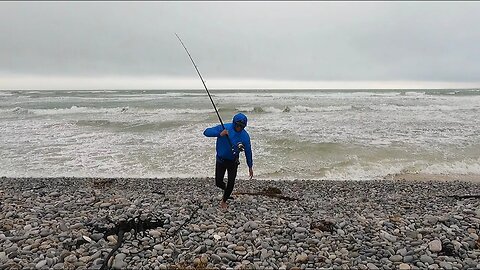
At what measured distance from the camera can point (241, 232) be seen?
5445 mm

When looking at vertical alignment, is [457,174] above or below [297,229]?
below

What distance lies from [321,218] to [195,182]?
4.90 m

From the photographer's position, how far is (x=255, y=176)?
11906mm

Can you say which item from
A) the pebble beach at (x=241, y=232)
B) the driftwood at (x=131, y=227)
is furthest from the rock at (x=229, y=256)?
the driftwood at (x=131, y=227)

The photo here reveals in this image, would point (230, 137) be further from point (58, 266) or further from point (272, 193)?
point (58, 266)

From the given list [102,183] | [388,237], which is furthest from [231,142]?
[102,183]

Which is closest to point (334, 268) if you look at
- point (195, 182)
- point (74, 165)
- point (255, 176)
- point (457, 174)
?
point (195, 182)

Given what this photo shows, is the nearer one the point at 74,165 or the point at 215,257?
the point at 215,257

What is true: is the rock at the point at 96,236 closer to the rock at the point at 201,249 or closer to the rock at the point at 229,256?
the rock at the point at 201,249

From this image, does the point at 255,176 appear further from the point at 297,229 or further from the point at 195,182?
the point at 297,229

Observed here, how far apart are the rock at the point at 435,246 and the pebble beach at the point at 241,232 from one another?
0.01 m

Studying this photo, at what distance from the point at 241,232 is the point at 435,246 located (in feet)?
8.47

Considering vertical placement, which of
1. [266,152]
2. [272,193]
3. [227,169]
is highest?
[227,169]

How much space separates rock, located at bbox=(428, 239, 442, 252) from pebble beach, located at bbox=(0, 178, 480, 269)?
0.01 meters
